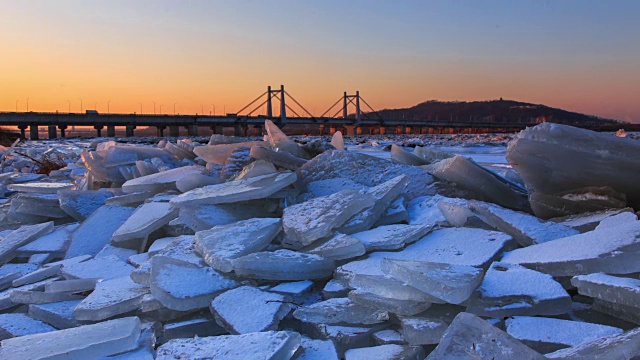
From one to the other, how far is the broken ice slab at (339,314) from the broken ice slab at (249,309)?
0.22 ft

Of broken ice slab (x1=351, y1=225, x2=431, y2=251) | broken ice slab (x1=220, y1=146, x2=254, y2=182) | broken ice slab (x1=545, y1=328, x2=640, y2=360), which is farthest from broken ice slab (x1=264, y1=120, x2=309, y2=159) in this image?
broken ice slab (x1=545, y1=328, x2=640, y2=360)

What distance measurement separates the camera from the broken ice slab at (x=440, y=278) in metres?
1.31

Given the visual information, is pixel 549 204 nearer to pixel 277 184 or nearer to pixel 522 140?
pixel 522 140

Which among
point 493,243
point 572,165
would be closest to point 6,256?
point 493,243

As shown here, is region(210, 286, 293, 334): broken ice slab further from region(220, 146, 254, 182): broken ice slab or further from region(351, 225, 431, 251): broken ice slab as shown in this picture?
region(220, 146, 254, 182): broken ice slab

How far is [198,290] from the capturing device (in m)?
1.62

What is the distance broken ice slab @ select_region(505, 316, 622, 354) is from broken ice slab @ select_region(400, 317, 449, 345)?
17cm

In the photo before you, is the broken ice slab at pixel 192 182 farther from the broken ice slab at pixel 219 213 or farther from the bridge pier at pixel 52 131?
the bridge pier at pixel 52 131

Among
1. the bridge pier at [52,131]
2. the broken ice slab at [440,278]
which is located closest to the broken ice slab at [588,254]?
the broken ice slab at [440,278]

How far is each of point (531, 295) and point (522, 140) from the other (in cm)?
106

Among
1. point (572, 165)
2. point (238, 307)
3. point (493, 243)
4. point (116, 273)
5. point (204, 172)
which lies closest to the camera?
point (238, 307)

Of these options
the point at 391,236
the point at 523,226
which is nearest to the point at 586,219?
the point at 523,226

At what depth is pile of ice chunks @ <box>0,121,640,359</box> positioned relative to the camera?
1.31 meters

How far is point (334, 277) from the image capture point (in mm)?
1735
